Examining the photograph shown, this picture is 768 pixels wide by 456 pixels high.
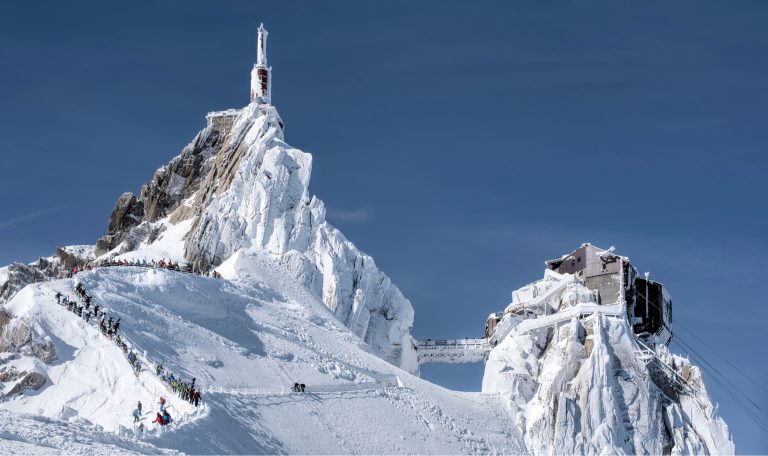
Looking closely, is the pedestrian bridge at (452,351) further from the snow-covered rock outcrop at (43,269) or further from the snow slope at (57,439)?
the snow slope at (57,439)

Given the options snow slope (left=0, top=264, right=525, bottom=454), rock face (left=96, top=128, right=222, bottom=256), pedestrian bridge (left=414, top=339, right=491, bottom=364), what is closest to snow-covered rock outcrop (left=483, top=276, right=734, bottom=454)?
snow slope (left=0, top=264, right=525, bottom=454)

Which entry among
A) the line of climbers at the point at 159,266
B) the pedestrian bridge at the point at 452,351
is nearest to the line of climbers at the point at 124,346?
the line of climbers at the point at 159,266

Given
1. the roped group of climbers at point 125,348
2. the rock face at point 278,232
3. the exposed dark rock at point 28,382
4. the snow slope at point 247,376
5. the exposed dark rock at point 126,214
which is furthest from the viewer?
the exposed dark rock at point 126,214

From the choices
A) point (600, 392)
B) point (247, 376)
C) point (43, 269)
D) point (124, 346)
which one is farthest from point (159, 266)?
point (600, 392)

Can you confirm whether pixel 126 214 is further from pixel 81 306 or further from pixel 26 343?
pixel 26 343

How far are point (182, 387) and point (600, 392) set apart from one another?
4472cm

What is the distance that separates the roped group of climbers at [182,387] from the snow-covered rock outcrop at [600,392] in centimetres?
3726

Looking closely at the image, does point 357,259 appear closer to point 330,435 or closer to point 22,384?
point 330,435

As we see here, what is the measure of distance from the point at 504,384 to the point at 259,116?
45.1 metres

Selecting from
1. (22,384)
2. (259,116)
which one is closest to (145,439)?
(22,384)

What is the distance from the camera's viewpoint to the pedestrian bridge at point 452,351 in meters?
123

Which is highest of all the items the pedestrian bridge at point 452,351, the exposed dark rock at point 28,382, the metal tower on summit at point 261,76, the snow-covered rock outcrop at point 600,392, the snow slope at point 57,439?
the metal tower on summit at point 261,76

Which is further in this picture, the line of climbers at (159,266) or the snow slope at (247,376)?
the line of climbers at (159,266)

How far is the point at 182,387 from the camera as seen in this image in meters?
70.4
